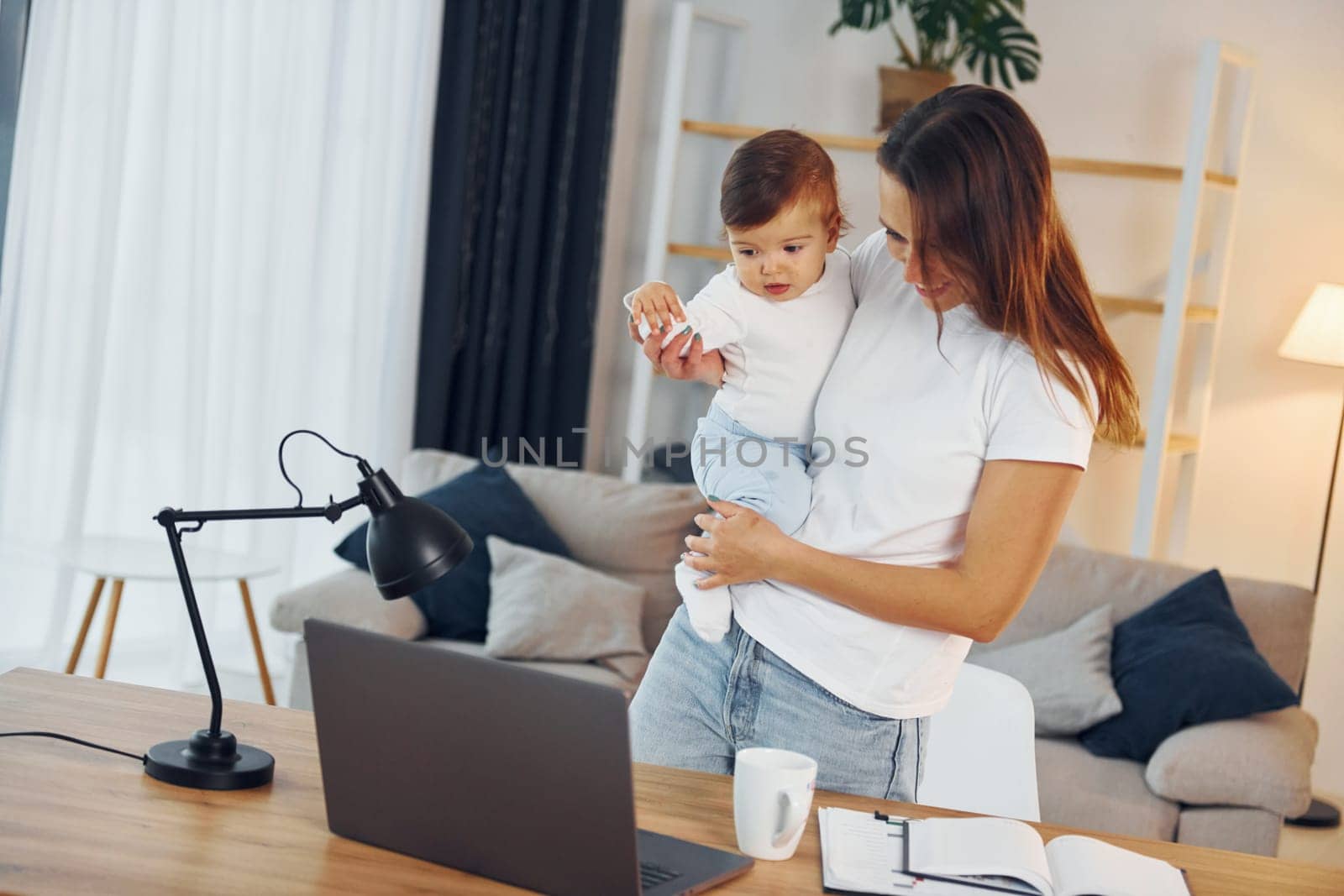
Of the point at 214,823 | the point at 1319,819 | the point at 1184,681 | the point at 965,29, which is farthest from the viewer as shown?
the point at 965,29

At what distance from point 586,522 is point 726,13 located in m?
2.11

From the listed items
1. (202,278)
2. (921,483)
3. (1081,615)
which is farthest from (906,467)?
(202,278)

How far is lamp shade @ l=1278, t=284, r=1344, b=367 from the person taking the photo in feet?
13.0

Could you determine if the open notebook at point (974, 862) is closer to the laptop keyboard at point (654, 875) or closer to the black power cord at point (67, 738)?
the laptop keyboard at point (654, 875)

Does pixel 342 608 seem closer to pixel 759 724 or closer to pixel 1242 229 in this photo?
pixel 759 724

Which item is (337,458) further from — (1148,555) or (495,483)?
(1148,555)

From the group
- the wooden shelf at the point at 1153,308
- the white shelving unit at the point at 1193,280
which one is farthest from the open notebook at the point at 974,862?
the wooden shelf at the point at 1153,308

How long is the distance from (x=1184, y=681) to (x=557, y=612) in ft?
4.61

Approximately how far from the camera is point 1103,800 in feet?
9.32

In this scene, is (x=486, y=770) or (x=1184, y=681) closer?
(x=486, y=770)

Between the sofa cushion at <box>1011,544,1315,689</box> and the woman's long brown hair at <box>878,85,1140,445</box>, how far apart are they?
78.8 inches

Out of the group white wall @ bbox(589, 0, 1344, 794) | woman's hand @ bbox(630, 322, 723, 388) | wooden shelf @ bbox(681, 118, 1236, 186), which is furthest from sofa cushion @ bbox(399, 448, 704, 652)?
woman's hand @ bbox(630, 322, 723, 388)

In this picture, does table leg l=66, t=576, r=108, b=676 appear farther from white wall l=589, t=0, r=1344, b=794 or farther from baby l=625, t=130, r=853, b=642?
white wall l=589, t=0, r=1344, b=794

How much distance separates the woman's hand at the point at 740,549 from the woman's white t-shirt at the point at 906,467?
44 millimetres
